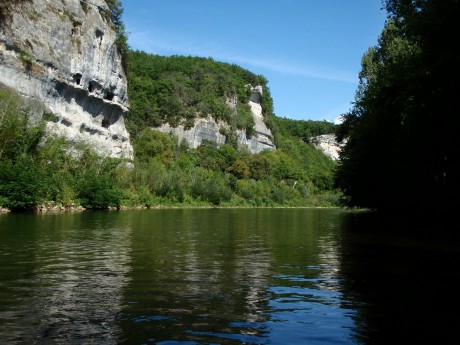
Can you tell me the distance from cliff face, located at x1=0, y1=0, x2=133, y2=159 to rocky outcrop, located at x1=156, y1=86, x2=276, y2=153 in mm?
43313

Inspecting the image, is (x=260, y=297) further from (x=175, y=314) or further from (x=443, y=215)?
(x=443, y=215)

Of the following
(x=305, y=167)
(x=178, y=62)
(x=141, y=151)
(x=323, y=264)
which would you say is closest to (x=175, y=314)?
(x=323, y=264)

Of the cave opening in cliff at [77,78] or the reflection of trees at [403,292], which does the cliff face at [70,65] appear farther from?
the reflection of trees at [403,292]

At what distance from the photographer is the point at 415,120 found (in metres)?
20.5

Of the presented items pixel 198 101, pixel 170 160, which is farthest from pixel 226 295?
pixel 198 101

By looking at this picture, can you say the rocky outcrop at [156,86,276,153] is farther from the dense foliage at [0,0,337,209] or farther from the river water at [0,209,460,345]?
the river water at [0,209,460,345]

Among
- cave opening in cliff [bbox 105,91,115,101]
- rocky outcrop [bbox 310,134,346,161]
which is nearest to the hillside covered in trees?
rocky outcrop [bbox 310,134,346,161]

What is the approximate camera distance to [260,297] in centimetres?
846

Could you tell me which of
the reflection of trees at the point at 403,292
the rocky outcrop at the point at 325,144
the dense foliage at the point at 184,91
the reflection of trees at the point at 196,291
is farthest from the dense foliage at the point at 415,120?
the rocky outcrop at the point at 325,144

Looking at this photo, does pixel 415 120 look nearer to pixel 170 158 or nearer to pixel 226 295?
pixel 226 295

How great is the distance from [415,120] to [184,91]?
106419 millimetres

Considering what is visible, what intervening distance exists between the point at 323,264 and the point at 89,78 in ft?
183

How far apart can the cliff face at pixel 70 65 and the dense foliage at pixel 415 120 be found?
33691 millimetres

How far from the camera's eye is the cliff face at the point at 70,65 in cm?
5016
